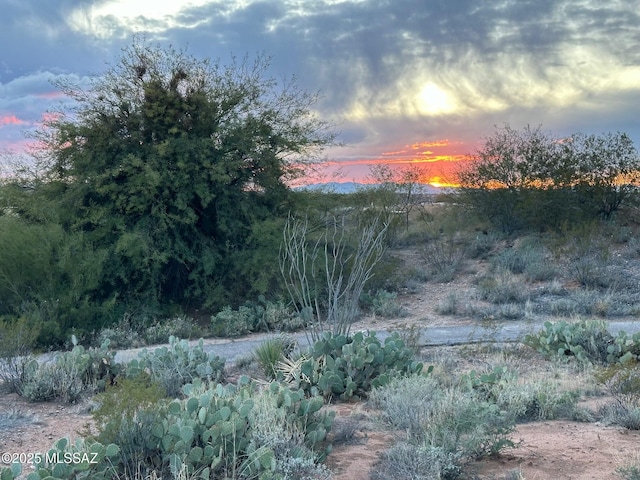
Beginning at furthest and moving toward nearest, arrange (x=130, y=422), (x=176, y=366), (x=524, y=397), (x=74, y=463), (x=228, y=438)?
(x=176, y=366)
(x=524, y=397)
(x=228, y=438)
(x=130, y=422)
(x=74, y=463)

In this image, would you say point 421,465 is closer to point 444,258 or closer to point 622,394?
point 622,394

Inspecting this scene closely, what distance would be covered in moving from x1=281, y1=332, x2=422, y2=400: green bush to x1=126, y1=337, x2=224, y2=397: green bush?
102 centimetres

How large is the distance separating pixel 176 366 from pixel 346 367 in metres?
2.14

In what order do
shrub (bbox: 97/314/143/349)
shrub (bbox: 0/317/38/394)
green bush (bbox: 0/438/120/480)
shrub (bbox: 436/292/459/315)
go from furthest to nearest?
1. shrub (bbox: 436/292/459/315)
2. shrub (bbox: 97/314/143/349)
3. shrub (bbox: 0/317/38/394)
4. green bush (bbox: 0/438/120/480)

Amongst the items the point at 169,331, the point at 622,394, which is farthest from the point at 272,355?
the point at 169,331

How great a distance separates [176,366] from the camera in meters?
8.28

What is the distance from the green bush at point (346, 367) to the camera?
7.69 metres

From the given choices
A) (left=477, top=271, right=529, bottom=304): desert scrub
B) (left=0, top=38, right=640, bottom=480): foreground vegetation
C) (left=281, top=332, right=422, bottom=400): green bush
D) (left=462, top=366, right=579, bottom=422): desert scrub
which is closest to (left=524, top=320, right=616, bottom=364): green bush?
(left=0, top=38, right=640, bottom=480): foreground vegetation

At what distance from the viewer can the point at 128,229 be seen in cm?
1636

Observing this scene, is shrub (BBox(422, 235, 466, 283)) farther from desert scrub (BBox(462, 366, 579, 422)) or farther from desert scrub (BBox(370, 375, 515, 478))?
desert scrub (BBox(370, 375, 515, 478))

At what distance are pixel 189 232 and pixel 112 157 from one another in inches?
107

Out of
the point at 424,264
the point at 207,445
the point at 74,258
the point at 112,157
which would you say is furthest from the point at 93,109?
the point at 207,445

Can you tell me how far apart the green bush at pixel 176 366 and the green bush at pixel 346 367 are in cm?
102

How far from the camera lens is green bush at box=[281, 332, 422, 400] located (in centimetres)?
769
